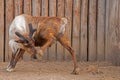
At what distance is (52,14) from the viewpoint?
10.3 meters

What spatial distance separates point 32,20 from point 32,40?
68 centimetres

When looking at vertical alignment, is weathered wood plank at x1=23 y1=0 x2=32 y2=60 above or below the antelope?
above

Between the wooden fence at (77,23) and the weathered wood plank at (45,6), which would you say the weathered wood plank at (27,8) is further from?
the weathered wood plank at (45,6)

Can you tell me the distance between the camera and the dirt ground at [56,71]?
8148 mm

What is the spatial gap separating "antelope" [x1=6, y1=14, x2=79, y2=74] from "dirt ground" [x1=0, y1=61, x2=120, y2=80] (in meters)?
0.31

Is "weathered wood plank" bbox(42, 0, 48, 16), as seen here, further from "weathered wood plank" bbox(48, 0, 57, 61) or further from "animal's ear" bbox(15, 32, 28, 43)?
"animal's ear" bbox(15, 32, 28, 43)

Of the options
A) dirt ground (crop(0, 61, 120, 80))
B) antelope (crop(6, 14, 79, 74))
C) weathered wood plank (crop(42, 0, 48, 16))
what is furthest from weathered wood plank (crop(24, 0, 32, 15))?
antelope (crop(6, 14, 79, 74))

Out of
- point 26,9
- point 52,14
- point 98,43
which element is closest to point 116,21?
point 98,43

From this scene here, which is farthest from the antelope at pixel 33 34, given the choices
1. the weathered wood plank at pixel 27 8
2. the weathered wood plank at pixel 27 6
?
the weathered wood plank at pixel 27 6

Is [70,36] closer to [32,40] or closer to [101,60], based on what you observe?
Answer: [101,60]

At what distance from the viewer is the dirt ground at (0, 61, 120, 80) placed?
8.15m

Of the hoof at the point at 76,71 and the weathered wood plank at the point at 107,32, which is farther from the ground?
the weathered wood plank at the point at 107,32

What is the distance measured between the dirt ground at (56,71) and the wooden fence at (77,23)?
0.30m

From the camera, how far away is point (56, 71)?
897 cm
